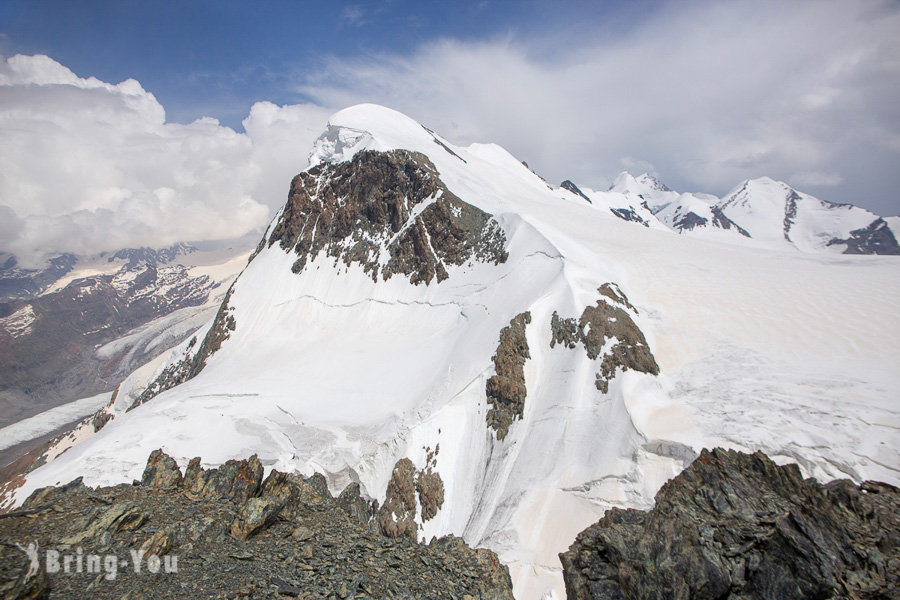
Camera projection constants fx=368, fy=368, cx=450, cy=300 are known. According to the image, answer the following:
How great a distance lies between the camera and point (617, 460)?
17.8m

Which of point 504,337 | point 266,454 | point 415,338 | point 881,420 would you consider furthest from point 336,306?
point 881,420

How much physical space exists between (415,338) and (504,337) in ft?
41.1

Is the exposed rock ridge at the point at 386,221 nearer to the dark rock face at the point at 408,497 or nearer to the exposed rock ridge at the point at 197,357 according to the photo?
the exposed rock ridge at the point at 197,357

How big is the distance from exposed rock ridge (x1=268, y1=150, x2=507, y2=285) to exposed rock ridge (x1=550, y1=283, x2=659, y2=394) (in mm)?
12449

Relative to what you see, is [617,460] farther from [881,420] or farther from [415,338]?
[415,338]

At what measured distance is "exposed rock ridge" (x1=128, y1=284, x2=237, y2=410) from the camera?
157 feet

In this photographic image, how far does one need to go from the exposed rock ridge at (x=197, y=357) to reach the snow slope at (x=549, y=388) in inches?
88.2

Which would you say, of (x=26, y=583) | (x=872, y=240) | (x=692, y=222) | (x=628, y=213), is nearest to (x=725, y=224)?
(x=692, y=222)

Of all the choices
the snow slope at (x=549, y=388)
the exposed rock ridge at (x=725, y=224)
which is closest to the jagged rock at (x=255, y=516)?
the snow slope at (x=549, y=388)

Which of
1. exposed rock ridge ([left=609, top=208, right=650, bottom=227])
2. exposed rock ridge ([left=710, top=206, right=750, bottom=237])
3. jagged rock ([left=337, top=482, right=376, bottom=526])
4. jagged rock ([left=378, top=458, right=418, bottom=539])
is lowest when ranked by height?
jagged rock ([left=378, top=458, right=418, bottom=539])

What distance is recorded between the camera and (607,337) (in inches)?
949

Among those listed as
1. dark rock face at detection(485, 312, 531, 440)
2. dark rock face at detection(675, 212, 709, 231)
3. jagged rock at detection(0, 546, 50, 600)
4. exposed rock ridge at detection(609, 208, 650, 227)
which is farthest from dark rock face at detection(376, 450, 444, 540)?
dark rock face at detection(675, 212, 709, 231)

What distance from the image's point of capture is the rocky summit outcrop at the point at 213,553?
711 cm

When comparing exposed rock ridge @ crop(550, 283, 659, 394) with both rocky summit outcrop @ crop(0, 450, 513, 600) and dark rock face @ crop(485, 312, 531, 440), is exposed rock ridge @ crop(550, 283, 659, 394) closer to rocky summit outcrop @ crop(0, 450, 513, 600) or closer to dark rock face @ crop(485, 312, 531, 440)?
dark rock face @ crop(485, 312, 531, 440)
